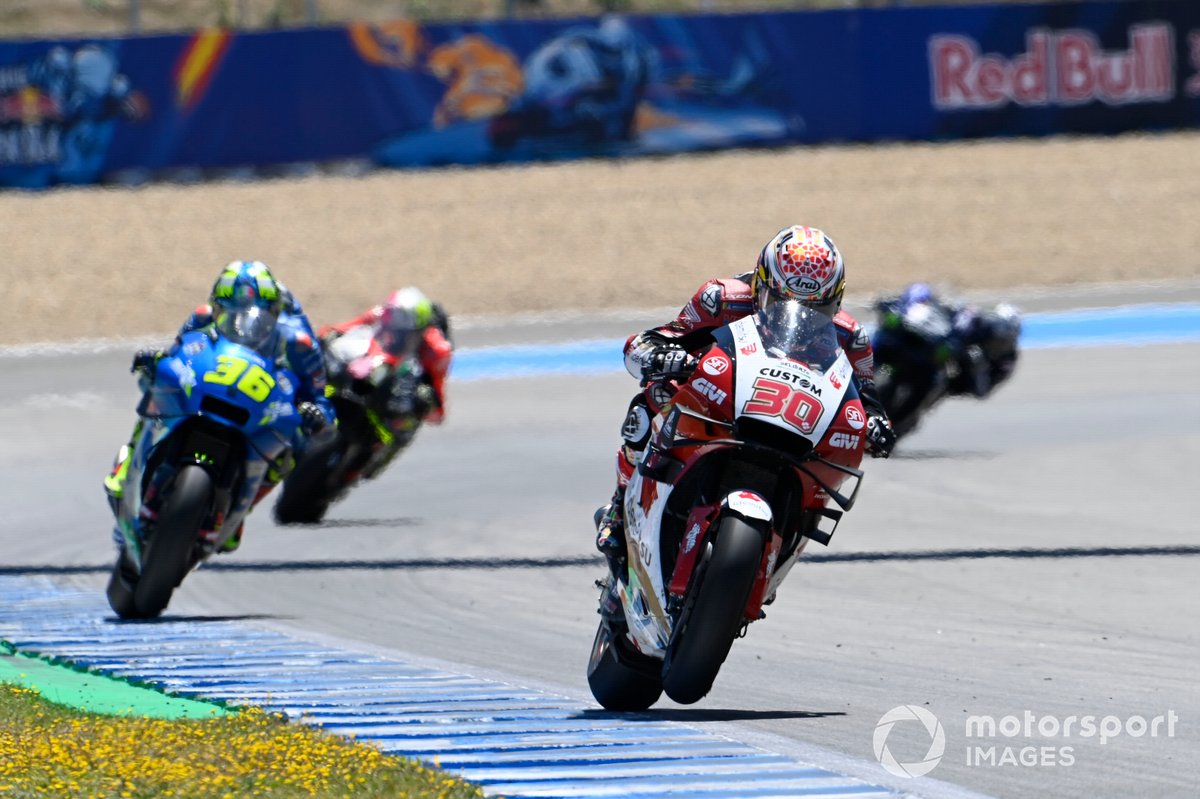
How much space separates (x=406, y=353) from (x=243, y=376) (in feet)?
→ 12.6

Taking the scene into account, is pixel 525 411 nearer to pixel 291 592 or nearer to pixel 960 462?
pixel 960 462

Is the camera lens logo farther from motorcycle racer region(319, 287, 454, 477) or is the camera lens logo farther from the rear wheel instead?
the rear wheel

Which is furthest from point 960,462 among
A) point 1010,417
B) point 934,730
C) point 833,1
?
point 833,1

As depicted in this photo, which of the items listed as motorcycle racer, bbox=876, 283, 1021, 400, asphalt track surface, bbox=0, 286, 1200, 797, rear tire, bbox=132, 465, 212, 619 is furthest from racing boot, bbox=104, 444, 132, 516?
motorcycle racer, bbox=876, 283, 1021, 400

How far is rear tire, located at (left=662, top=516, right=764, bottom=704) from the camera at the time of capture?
21.8 feet

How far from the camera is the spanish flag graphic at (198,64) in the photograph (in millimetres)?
26959

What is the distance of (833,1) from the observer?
31812mm

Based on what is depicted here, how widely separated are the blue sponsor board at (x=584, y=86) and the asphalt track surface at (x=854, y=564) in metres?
7.59

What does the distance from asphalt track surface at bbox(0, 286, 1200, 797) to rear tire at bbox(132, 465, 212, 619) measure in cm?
49

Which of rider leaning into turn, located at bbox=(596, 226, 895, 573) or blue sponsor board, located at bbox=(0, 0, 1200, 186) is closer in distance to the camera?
rider leaning into turn, located at bbox=(596, 226, 895, 573)

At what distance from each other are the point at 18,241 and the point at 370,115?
17.5ft

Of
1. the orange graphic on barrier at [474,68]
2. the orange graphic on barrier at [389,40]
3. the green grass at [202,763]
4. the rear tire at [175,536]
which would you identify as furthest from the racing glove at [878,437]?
the orange graphic on barrier at [389,40]

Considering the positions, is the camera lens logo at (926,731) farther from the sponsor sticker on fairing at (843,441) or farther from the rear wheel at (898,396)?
the rear wheel at (898,396)

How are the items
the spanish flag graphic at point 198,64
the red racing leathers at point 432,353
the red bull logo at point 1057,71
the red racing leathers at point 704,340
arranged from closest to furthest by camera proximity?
the red racing leathers at point 704,340
the red racing leathers at point 432,353
the spanish flag graphic at point 198,64
the red bull logo at point 1057,71
